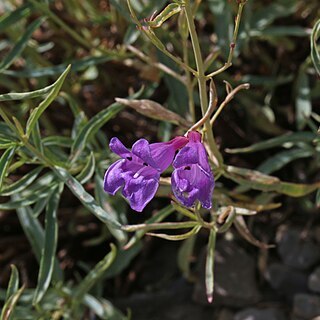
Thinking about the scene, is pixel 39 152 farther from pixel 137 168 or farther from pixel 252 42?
pixel 252 42

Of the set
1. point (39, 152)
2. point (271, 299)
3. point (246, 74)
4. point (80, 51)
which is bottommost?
point (271, 299)

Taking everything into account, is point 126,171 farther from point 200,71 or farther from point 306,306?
point 306,306

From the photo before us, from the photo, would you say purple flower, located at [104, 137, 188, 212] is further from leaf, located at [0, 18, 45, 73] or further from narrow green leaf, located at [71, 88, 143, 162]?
leaf, located at [0, 18, 45, 73]

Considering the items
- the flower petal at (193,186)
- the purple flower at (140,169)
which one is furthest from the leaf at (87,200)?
the flower petal at (193,186)

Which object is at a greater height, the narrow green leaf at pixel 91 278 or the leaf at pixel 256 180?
the leaf at pixel 256 180

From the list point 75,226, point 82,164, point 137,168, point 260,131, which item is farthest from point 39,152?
point 260,131

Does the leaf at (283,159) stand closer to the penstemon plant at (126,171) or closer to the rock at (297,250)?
the penstemon plant at (126,171)
